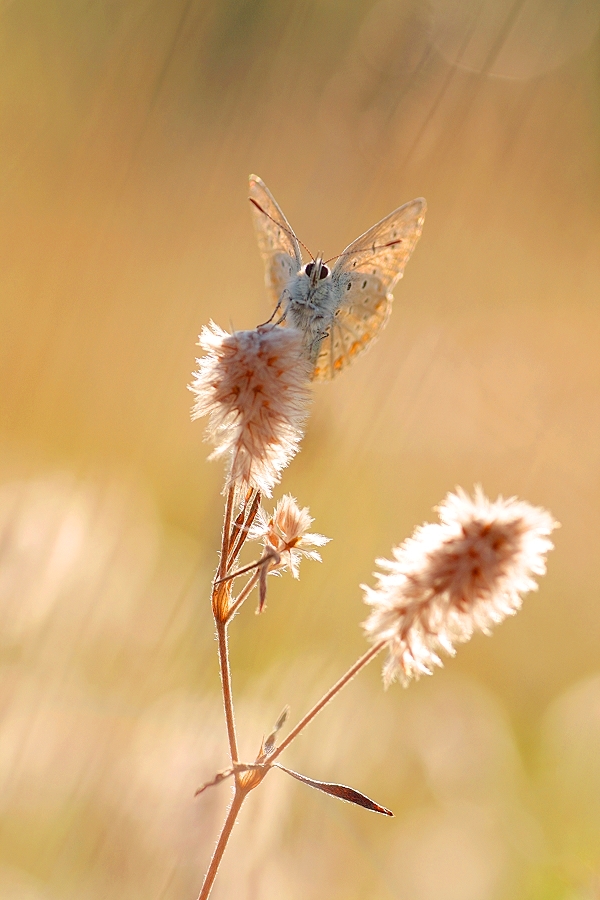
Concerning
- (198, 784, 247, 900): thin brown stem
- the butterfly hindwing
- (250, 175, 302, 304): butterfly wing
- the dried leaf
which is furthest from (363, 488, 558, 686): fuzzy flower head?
(250, 175, 302, 304): butterfly wing

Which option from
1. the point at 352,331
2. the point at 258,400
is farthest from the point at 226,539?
the point at 352,331

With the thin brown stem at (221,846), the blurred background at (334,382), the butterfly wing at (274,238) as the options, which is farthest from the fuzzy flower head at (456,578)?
the blurred background at (334,382)

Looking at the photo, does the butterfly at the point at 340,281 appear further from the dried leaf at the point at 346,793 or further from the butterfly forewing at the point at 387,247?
the dried leaf at the point at 346,793

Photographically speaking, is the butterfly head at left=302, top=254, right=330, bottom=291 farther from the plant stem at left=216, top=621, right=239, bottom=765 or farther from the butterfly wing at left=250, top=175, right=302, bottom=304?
the plant stem at left=216, top=621, right=239, bottom=765

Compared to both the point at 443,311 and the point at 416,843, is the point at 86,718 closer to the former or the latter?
the point at 416,843

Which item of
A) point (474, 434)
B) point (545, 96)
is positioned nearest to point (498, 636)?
point (474, 434)

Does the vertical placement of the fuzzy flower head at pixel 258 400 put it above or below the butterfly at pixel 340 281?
below

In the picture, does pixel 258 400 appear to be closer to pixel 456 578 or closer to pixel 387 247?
pixel 456 578
